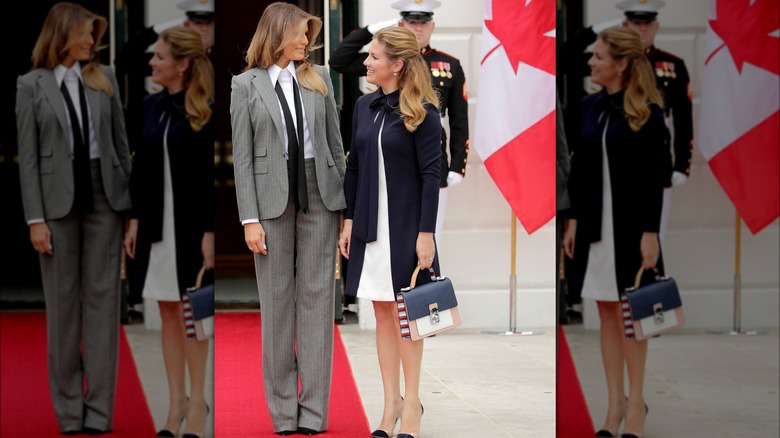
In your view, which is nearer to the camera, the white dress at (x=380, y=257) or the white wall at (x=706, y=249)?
the white wall at (x=706, y=249)

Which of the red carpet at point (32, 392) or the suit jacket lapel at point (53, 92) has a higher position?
the suit jacket lapel at point (53, 92)

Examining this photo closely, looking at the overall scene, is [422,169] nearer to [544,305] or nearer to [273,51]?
[273,51]

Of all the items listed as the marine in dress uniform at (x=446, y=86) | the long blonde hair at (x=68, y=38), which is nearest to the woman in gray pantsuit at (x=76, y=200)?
the long blonde hair at (x=68, y=38)

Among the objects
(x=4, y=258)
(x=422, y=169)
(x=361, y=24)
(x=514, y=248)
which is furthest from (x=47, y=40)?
(x=514, y=248)

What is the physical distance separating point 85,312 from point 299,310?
2556 mm

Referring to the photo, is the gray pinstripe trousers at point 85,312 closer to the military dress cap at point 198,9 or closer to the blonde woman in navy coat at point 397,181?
the military dress cap at point 198,9

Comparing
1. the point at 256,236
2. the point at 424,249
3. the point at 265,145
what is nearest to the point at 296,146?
the point at 265,145

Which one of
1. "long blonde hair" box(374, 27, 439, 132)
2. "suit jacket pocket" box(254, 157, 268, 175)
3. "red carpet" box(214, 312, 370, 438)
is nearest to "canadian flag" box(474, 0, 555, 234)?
"red carpet" box(214, 312, 370, 438)

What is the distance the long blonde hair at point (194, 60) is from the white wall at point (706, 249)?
33cm

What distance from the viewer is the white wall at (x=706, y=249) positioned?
76 cm

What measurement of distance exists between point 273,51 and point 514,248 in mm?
2289

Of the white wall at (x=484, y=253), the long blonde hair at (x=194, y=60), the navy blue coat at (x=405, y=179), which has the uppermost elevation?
the long blonde hair at (x=194, y=60)

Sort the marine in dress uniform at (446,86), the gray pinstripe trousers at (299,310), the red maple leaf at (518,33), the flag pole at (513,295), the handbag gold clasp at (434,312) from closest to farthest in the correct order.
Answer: the handbag gold clasp at (434,312) < the gray pinstripe trousers at (299,310) < the marine in dress uniform at (446,86) < the red maple leaf at (518,33) < the flag pole at (513,295)

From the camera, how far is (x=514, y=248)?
524cm
